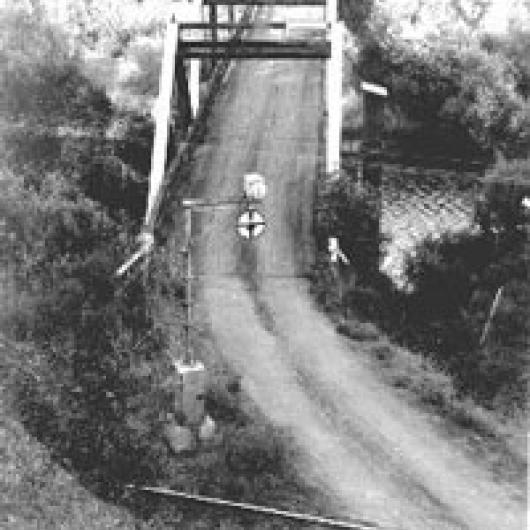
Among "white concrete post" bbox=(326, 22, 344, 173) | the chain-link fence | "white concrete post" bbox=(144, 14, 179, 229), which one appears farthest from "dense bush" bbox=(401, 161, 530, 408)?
"white concrete post" bbox=(144, 14, 179, 229)

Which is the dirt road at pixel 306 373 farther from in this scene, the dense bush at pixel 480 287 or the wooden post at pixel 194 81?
the dense bush at pixel 480 287

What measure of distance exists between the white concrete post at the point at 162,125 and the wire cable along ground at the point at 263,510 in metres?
10.5

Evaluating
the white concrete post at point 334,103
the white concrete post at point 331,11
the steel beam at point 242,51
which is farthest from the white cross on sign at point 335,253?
the white concrete post at point 331,11

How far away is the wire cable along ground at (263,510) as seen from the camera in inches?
693

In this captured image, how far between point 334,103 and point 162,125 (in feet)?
19.3

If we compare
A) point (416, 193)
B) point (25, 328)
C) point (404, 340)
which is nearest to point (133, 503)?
point (25, 328)

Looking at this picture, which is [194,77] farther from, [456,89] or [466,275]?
[466,275]

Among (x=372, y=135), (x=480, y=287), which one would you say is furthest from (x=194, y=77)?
(x=480, y=287)

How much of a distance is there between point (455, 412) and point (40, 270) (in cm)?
1136

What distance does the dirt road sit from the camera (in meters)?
18.4

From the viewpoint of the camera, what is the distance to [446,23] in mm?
41312

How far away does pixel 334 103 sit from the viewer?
103ft

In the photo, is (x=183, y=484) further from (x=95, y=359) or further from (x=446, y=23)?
(x=446, y=23)

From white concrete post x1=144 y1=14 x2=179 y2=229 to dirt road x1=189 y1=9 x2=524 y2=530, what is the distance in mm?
1605
